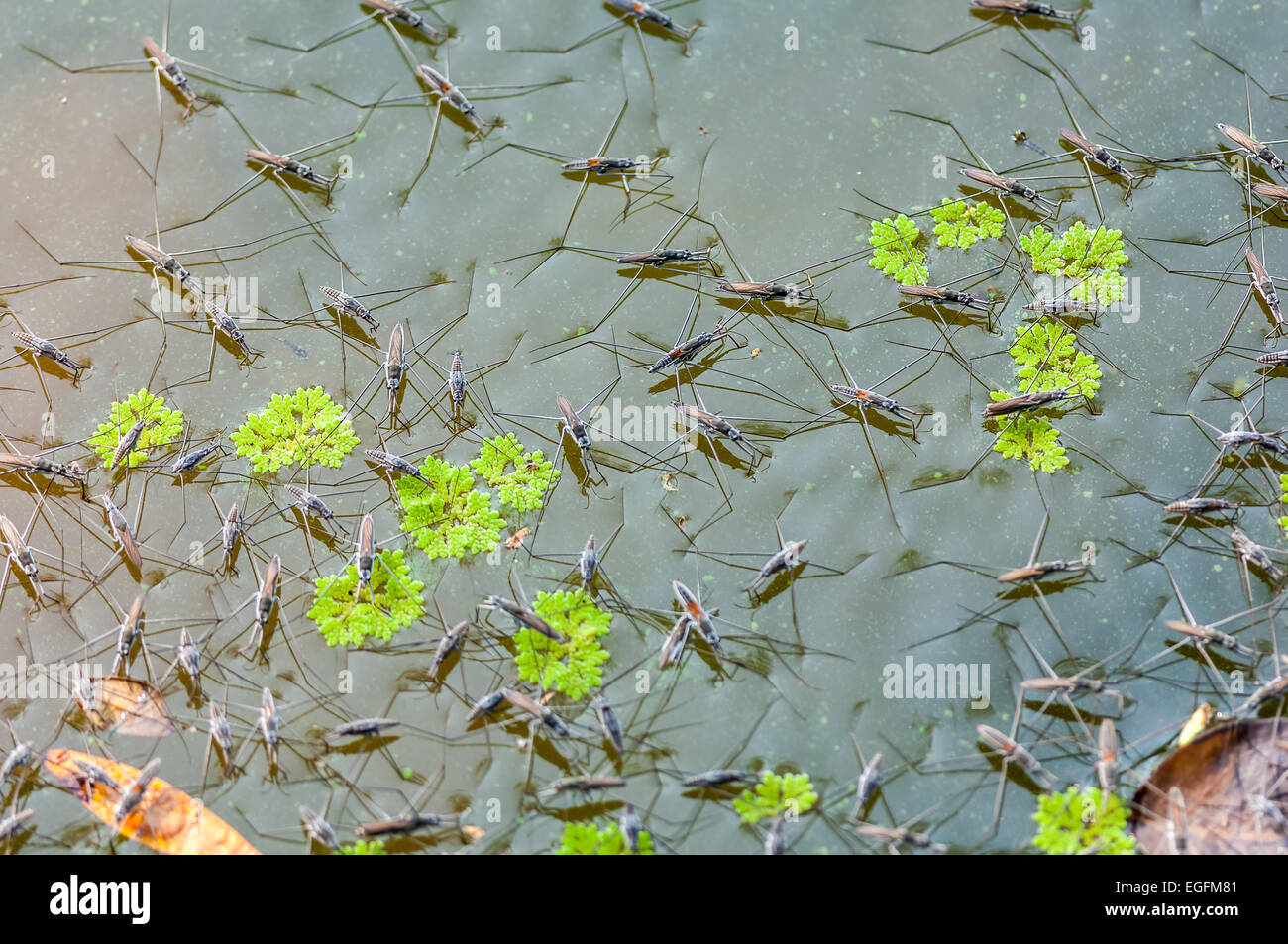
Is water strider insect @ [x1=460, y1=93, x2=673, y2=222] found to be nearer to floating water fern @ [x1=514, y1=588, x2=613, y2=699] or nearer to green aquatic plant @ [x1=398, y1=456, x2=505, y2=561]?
green aquatic plant @ [x1=398, y1=456, x2=505, y2=561]

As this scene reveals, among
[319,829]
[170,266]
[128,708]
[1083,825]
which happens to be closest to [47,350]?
[170,266]

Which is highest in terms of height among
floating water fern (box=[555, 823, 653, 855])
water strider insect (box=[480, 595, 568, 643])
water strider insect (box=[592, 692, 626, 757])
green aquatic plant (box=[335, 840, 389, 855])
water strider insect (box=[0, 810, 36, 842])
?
water strider insect (box=[480, 595, 568, 643])

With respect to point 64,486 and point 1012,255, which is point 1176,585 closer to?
point 1012,255

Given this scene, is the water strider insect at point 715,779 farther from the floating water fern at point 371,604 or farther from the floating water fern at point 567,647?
the floating water fern at point 371,604

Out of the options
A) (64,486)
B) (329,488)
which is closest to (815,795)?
(329,488)

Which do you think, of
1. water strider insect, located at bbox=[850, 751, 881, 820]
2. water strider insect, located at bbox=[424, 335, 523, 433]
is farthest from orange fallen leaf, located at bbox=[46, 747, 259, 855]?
water strider insect, located at bbox=[850, 751, 881, 820]

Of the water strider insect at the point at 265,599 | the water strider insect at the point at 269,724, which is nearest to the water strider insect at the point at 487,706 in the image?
the water strider insect at the point at 269,724
